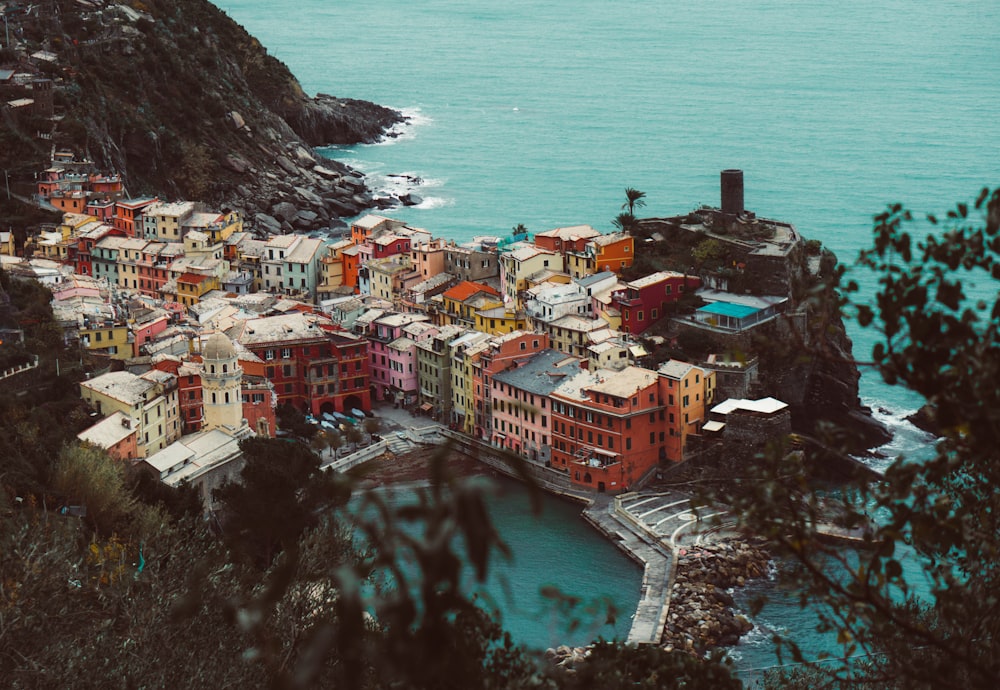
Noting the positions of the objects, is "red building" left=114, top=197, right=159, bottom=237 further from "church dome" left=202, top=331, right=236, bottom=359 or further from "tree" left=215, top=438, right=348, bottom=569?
"tree" left=215, top=438, right=348, bottom=569

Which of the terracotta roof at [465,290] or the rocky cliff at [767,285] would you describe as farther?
the terracotta roof at [465,290]

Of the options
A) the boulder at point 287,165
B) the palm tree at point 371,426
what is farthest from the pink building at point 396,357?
the boulder at point 287,165

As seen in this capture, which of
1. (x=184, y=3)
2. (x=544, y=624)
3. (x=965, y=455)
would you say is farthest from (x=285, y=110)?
(x=965, y=455)

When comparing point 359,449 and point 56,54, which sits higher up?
point 56,54

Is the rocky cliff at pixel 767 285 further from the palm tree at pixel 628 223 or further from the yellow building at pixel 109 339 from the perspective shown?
the yellow building at pixel 109 339

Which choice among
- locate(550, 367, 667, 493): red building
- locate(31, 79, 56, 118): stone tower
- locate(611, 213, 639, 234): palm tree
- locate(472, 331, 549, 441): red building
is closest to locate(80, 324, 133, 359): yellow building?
locate(472, 331, 549, 441): red building

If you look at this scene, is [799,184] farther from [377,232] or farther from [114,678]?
[114,678]
